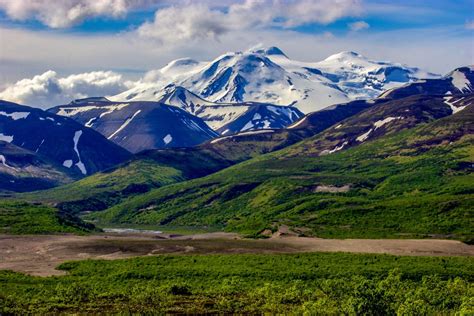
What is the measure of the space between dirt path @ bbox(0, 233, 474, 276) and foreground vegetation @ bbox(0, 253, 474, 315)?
Result: 475 inches

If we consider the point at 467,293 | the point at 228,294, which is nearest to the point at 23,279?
the point at 228,294

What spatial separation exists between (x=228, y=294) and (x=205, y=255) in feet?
134

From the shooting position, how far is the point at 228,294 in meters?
117

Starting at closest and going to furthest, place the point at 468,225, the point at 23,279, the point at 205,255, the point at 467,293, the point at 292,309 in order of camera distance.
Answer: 1. the point at 292,309
2. the point at 467,293
3. the point at 23,279
4. the point at 205,255
5. the point at 468,225

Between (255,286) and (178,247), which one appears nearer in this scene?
(255,286)

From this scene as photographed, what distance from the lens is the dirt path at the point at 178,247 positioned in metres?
160

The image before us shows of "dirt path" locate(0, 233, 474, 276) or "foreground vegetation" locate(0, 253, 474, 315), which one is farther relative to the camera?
"dirt path" locate(0, 233, 474, 276)

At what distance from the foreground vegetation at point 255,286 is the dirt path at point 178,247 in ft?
39.6

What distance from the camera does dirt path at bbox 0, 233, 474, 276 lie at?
160500 mm

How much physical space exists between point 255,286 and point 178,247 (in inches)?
1908

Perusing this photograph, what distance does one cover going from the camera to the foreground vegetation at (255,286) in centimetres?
10112

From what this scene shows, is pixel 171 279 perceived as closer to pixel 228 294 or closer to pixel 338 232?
pixel 228 294

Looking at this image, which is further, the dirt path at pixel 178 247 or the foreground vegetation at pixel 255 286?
the dirt path at pixel 178 247

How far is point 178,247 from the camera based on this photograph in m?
171
